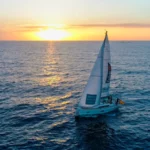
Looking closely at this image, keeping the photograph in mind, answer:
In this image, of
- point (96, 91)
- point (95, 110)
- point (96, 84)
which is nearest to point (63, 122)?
point (95, 110)

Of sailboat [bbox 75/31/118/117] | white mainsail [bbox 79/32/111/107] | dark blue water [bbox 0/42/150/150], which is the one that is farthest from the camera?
white mainsail [bbox 79/32/111/107]

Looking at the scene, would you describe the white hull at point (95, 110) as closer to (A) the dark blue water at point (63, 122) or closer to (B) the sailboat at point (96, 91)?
(B) the sailboat at point (96, 91)

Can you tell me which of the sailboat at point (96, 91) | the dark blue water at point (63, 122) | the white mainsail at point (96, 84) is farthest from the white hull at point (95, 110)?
the dark blue water at point (63, 122)

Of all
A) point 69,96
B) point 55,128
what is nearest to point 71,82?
point 69,96

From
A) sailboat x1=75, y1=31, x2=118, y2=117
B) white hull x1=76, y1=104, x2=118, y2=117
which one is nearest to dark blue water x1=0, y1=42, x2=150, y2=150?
white hull x1=76, y1=104, x2=118, y2=117

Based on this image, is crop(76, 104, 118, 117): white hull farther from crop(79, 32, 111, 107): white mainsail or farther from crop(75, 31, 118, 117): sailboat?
crop(79, 32, 111, 107): white mainsail

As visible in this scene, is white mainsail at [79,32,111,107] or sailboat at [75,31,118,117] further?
white mainsail at [79,32,111,107]

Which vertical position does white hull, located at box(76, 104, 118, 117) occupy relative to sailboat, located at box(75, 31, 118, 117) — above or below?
below

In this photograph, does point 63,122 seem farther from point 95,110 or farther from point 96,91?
point 96,91
